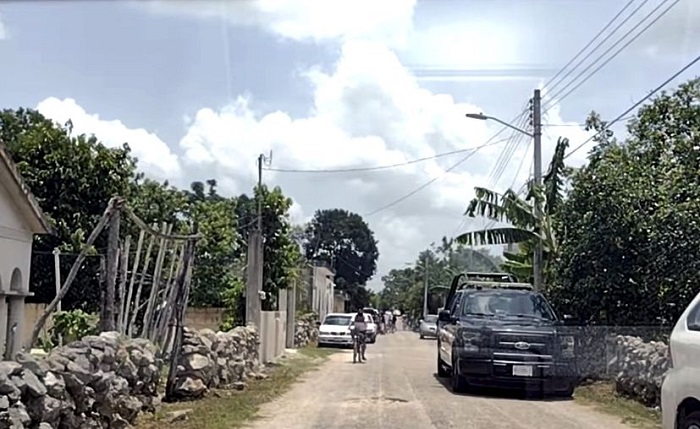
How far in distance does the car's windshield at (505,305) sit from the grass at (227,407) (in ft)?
12.4

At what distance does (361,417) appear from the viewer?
13.0 meters

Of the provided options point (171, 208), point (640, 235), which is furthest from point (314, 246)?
point (640, 235)

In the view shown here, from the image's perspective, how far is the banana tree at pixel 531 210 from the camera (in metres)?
22.7

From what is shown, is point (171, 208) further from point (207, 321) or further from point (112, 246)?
point (112, 246)

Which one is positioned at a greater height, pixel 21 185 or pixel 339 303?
pixel 21 185

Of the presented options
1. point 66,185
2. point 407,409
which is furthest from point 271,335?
point 407,409

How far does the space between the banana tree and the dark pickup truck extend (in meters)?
4.85

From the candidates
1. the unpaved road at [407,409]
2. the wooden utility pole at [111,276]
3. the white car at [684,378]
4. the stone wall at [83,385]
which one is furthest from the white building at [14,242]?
the white car at [684,378]

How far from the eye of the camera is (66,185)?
26.9 meters

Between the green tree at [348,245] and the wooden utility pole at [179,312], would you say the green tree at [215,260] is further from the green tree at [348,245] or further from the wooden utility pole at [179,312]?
the green tree at [348,245]

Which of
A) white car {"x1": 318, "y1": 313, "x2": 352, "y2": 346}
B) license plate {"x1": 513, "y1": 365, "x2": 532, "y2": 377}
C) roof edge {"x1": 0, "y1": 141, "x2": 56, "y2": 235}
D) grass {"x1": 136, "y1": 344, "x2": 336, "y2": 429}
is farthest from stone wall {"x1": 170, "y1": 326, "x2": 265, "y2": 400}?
white car {"x1": 318, "y1": 313, "x2": 352, "y2": 346}

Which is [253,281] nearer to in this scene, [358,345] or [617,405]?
[358,345]

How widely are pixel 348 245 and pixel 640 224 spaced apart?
78.2 metres

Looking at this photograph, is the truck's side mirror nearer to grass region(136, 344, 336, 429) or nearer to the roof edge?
grass region(136, 344, 336, 429)
